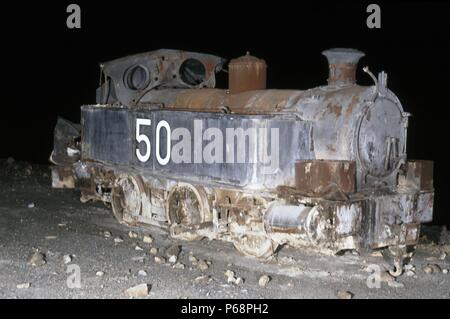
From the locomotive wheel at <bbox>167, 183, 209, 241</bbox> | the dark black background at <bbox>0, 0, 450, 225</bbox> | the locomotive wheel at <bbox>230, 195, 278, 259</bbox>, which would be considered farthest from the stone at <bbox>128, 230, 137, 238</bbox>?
the dark black background at <bbox>0, 0, 450, 225</bbox>

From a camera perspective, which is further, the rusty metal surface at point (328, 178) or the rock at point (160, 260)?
the rock at point (160, 260)

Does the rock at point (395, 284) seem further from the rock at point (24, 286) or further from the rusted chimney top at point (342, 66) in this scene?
the rock at point (24, 286)

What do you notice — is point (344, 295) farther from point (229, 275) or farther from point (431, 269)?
point (431, 269)

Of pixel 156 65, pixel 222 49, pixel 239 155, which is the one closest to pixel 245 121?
pixel 239 155

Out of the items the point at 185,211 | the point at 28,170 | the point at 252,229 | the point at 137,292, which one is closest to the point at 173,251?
the point at 185,211

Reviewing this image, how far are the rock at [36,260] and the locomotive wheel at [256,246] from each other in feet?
8.13

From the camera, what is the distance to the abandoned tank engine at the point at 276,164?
721 centimetres

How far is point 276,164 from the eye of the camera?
7.70 meters

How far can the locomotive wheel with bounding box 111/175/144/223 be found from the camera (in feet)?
32.7

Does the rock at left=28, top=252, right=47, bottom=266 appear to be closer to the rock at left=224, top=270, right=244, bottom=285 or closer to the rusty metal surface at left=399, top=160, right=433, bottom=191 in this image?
the rock at left=224, top=270, right=244, bottom=285

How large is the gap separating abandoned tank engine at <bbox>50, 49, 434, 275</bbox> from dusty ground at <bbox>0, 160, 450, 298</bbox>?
0.37m

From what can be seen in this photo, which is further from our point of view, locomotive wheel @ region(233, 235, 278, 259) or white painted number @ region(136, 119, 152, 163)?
white painted number @ region(136, 119, 152, 163)

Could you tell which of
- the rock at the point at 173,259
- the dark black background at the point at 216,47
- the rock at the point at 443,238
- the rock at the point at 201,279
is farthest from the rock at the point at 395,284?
the dark black background at the point at 216,47

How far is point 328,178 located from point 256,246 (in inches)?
60.8
